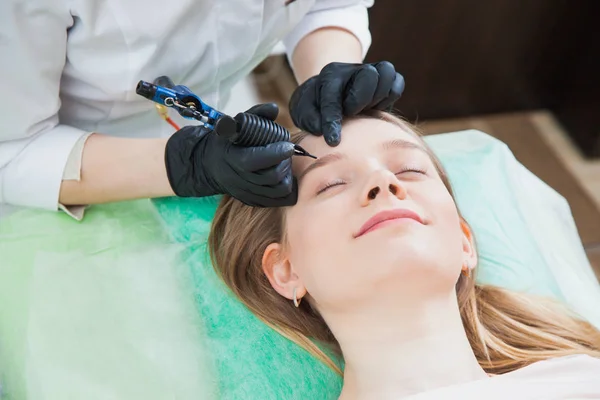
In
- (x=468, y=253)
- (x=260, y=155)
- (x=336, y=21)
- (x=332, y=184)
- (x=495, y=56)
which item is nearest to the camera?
(x=260, y=155)

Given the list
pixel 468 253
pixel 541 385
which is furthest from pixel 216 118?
pixel 541 385

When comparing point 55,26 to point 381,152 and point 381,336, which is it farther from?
point 381,336

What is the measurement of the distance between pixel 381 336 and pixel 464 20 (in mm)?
1735

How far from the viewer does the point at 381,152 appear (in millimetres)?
1210

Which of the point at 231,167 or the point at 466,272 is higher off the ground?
the point at 231,167

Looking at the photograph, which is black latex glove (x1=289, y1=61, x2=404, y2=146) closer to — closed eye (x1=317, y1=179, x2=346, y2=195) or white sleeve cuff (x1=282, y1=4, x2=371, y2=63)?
closed eye (x1=317, y1=179, x2=346, y2=195)

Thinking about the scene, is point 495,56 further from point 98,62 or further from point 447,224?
point 98,62

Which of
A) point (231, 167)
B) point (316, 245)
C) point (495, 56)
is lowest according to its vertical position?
point (495, 56)

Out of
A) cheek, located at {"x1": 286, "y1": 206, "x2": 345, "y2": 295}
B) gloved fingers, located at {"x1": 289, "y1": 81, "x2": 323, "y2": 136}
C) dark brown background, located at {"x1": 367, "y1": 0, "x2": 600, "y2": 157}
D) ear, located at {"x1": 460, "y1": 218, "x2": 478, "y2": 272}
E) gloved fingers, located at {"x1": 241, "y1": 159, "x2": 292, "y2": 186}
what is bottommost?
dark brown background, located at {"x1": 367, "y1": 0, "x2": 600, "y2": 157}

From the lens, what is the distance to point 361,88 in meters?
1.20

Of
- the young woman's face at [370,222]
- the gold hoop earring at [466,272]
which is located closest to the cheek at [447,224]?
the young woman's face at [370,222]

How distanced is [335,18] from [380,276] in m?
0.68

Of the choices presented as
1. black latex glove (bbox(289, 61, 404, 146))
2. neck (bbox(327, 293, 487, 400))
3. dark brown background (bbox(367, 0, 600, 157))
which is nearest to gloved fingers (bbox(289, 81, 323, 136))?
black latex glove (bbox(289, 61, 404, 146))

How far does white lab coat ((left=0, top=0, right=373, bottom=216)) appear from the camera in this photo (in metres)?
1.14
